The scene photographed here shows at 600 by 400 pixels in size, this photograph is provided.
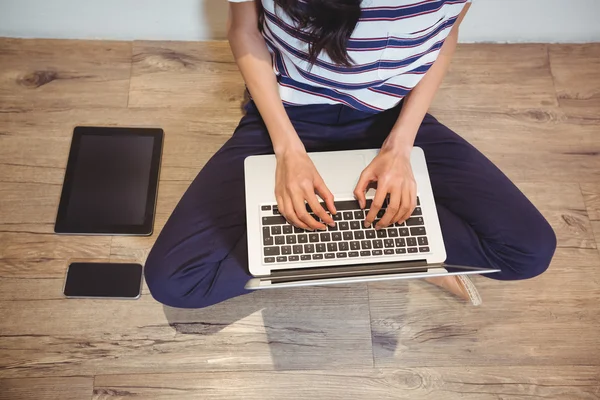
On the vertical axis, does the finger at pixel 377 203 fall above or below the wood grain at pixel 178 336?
above

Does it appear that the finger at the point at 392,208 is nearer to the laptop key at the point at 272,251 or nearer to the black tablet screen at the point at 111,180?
the laptop key at the point at 272,251

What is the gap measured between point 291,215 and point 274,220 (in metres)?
0.04

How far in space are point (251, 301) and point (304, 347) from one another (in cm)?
17

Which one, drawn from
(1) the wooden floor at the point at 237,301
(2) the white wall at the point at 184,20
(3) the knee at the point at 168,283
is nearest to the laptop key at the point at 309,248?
(3) the knee at the point at 168,283

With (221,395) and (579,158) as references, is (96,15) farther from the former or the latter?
(579,158)

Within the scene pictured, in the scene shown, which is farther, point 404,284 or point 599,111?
point 599,111

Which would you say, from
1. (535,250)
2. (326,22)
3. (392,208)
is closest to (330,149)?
(392,208)

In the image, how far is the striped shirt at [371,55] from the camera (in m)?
0.85

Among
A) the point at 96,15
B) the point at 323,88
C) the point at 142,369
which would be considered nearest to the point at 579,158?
the point at 323,88

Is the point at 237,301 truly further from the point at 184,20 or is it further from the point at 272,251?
the point at 184,20

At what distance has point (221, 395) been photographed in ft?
3.97

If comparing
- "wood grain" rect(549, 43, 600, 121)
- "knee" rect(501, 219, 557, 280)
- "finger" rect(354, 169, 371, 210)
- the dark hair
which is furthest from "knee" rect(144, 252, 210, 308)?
"wood grain" rect(549, 43, 600, 121)

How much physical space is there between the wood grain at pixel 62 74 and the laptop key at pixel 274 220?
0.72 m

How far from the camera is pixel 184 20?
4.70 ft
